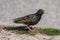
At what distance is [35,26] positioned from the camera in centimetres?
1133

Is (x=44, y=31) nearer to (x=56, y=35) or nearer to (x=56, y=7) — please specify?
(x=56, y=35)

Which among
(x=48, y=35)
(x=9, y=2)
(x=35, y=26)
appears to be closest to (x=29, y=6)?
(x=9, y=2)

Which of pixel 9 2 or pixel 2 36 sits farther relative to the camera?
pixel 9 2

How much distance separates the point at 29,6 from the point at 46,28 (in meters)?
3.29

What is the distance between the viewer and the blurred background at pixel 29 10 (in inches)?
471

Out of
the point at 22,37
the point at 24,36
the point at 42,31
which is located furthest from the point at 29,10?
the point at 22,37

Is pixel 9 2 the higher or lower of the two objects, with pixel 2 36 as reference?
higher

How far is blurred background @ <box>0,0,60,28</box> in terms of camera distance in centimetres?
1196

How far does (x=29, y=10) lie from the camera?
533 inches

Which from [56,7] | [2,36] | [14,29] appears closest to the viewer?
[2,36]

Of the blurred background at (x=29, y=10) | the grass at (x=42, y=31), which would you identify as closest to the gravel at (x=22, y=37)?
the grass at (x=42, y=31)

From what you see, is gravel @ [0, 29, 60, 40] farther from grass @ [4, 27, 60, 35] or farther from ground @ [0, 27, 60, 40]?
grass @ [4, 27, 60, 35]

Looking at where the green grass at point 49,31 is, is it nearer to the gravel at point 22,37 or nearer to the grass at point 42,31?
the grass at point 42,31

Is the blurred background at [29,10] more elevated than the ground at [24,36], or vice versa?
the blurred background at [29,10]
